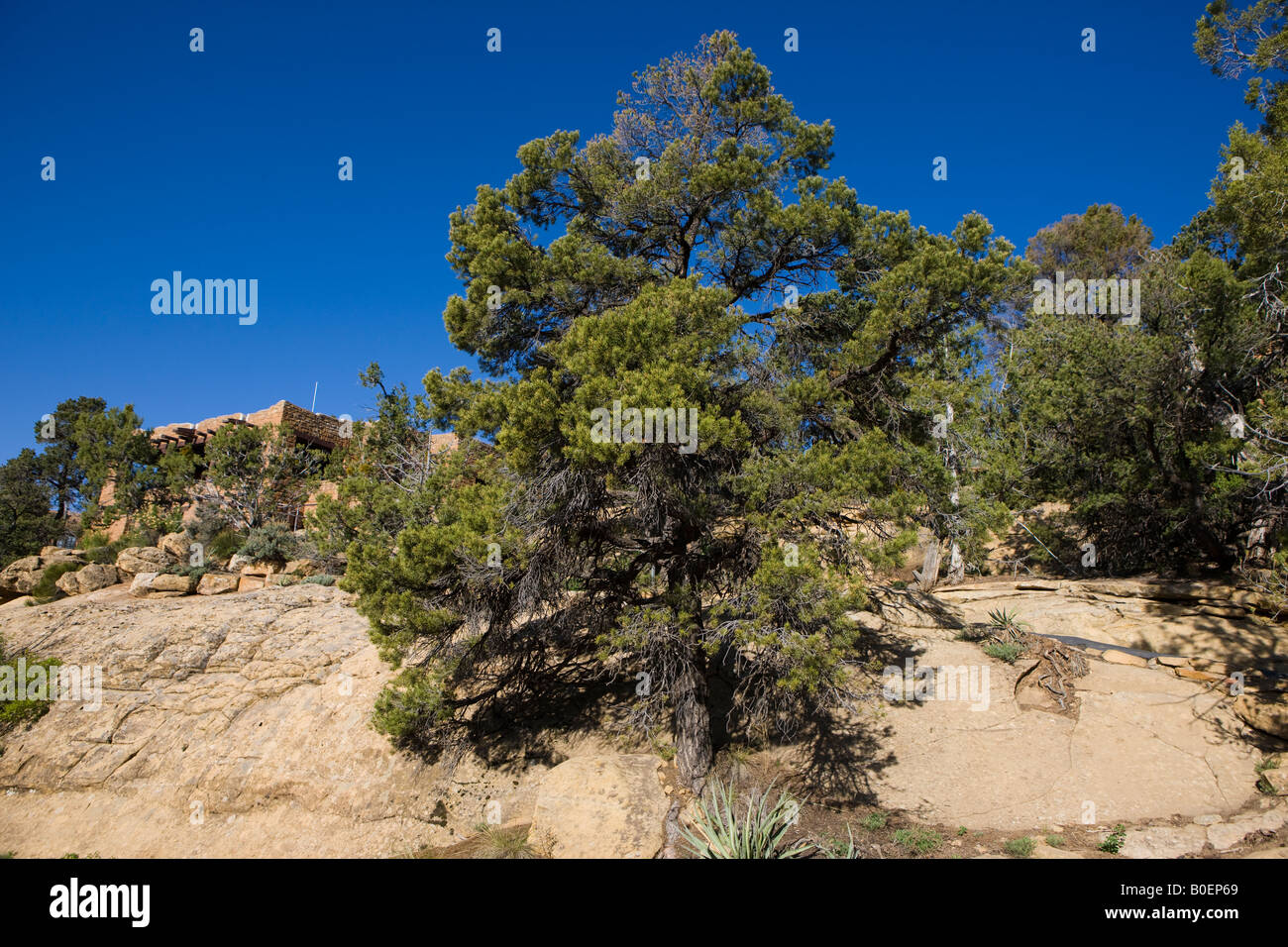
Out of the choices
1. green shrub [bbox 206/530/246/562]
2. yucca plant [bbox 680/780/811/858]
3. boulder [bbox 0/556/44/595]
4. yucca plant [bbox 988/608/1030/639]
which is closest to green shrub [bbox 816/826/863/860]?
yucca plant [bbox 680/780/811/858]

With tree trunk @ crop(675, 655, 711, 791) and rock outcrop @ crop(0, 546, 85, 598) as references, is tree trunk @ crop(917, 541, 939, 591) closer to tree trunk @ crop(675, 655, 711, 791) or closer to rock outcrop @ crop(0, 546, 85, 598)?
tree trunk @ crop(675, 655, 711, 791)

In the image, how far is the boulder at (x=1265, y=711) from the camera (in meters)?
8.20

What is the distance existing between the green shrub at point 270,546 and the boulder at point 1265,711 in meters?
21.0

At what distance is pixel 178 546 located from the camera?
64.6 ft

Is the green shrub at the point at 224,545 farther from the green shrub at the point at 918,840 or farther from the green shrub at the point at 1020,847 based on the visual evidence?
the green shrub at the point at 1020,847

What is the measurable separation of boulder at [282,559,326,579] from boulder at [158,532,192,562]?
12.4 ft

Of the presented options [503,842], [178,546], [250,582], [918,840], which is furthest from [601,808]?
[178,546]

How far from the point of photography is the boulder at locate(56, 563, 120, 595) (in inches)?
714

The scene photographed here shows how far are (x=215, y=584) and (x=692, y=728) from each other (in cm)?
1507

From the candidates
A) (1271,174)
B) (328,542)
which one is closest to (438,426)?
(328,542)

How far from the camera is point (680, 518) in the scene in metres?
8.00

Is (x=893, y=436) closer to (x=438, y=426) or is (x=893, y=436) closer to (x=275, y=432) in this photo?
(x=438, y=426)
